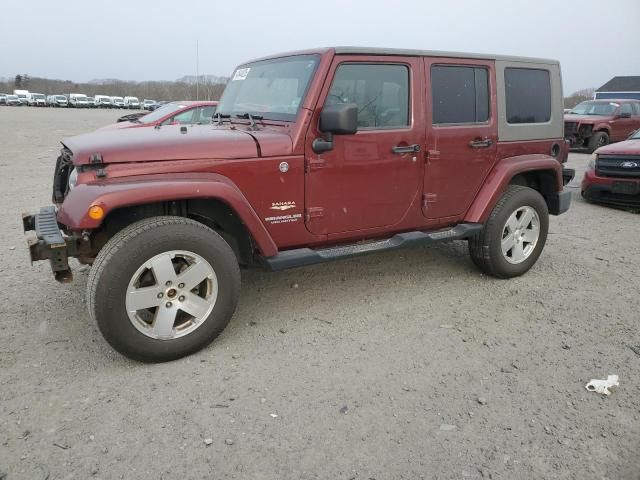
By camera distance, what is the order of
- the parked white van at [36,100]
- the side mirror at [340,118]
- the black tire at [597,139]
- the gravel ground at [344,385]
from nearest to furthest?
the gravel ground at [344,385] → the side mirror at [340,118] → the black tire at [597,139] → the parked white van at [36,100]

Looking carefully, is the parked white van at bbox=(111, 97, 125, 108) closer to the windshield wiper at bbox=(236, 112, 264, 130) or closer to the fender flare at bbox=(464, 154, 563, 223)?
the windshield wiper at bbox=(236, 112, 264, 130)

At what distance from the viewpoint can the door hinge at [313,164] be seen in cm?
346

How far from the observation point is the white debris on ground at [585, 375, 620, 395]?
2.93 meters

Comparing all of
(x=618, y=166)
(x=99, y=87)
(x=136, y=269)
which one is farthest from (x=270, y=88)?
(x=99, y=87)

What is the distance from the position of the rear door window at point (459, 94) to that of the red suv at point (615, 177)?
4985 mm

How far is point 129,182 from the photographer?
9.54 feet

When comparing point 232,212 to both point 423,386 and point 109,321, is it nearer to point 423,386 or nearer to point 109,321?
point 109,321

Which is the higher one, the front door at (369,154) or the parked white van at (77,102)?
the parked white van at (77,102)

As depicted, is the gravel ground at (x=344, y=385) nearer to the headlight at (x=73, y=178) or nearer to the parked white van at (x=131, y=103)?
the headlight at (x=73, y=178)

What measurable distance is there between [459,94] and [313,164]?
1550 millimetres

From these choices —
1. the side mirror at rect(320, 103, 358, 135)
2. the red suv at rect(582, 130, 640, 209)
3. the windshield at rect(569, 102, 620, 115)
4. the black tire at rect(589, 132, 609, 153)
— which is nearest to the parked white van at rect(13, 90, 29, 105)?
the windshield at rect(569, 102, 620, 115)

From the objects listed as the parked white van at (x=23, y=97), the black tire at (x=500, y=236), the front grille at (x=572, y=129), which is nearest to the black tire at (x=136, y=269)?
the black tire at (x=500, y=236)

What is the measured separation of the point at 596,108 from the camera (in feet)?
52.6

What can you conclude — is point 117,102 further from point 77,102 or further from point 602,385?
point 602,385
